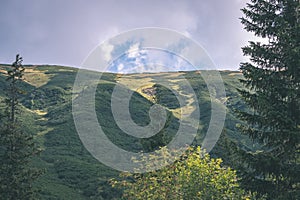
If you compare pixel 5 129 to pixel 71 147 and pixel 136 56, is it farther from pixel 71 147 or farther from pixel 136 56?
pixel 71 147

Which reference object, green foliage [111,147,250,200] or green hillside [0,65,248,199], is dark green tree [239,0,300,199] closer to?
green foliage [111,147,250,200]

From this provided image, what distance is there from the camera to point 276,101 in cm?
1545

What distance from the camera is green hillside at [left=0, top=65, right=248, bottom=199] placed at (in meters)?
60.9

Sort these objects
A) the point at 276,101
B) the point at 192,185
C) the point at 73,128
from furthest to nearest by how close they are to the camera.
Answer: the point at 73,128 < the point at 192,185 < the point at 276,101

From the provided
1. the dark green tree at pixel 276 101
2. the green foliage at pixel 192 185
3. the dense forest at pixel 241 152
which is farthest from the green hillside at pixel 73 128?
the dark green tree at pixel 276 101

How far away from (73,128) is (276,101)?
3855 inches

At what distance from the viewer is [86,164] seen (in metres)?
78.4

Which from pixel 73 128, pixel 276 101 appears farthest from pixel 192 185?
pixel 73 128

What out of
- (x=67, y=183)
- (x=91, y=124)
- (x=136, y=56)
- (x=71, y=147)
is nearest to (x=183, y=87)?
(x=91, y=124)

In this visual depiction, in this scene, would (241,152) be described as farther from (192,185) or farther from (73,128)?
(73,128)

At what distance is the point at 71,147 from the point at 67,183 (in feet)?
86.2

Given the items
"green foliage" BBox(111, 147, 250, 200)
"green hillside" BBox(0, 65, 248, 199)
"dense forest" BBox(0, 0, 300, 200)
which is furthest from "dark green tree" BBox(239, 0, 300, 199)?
"green hillside" BBox(0, 65, 248, 199)

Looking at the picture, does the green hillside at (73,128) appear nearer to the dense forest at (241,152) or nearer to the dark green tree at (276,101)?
the dense forest at (241,152)

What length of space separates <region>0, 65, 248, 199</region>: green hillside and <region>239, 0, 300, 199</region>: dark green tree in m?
19.5
